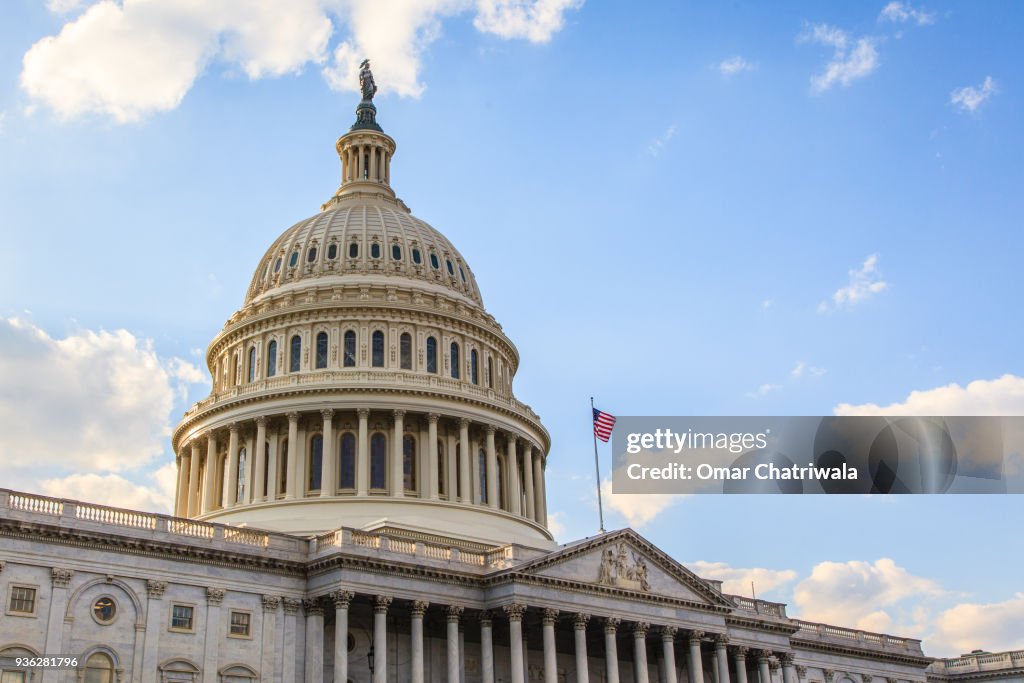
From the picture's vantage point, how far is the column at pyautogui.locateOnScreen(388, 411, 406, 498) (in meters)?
79.6

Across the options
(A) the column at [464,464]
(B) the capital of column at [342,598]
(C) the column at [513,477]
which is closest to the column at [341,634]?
(B) the capital of column at [342,598]

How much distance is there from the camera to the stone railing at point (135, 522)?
2111 inches

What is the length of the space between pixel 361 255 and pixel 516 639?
38253 millimetres

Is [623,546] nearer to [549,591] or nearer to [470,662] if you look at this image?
[549,591]

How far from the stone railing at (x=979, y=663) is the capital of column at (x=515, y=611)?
4868 cm

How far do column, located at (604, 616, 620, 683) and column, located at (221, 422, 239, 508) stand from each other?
27.9 meters

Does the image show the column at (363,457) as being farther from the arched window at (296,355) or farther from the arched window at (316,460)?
the arched window at (296,355)

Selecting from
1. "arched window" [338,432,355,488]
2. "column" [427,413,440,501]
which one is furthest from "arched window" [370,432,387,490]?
"column" [427,413,440,501]

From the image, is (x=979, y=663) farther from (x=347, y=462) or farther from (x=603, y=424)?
(x=347, y=462)

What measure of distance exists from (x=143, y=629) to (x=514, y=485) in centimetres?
3529

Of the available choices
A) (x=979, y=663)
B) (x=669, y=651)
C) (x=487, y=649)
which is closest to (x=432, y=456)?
(x=487, y=649)

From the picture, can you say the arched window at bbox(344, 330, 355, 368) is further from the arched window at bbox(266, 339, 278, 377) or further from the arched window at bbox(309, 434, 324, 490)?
the arched window at bbox(309, 434, 324, 490)

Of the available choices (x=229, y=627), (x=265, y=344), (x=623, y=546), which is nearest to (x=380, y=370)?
(x=265, y=344)

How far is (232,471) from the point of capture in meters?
82.1
